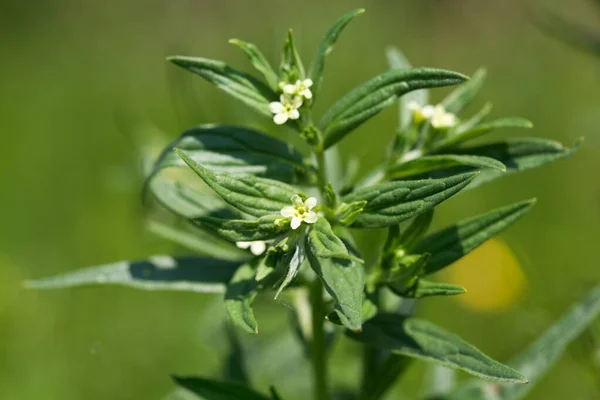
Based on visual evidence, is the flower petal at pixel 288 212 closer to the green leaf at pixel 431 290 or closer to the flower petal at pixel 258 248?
the flower petal at pixel 258 248

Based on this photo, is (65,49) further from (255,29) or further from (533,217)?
(533,217)

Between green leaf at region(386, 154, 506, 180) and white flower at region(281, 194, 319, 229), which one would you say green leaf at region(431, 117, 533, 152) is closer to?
green leaf at region(386, 154, 506, 180)

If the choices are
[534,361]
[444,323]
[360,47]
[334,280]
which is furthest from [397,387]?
[360,47]

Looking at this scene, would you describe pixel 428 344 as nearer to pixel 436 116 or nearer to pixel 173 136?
pixel 436 116

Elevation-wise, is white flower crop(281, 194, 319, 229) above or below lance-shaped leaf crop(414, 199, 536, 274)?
above

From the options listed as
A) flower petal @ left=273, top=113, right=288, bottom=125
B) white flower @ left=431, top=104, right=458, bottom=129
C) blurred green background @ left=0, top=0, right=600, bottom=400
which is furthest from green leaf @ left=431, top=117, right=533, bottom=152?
blurred green background @ left=0, top=0, right=600, bottom=400

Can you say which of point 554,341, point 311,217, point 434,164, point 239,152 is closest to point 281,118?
point 239,152

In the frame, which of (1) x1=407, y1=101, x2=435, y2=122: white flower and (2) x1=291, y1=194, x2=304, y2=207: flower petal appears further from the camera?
(1) x1=407, y1=101, x2=435, y2=122: white flower

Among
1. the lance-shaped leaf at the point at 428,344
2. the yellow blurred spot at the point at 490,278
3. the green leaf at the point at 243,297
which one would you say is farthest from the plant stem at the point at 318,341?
the yellow blurred spot at the point at 490,278
